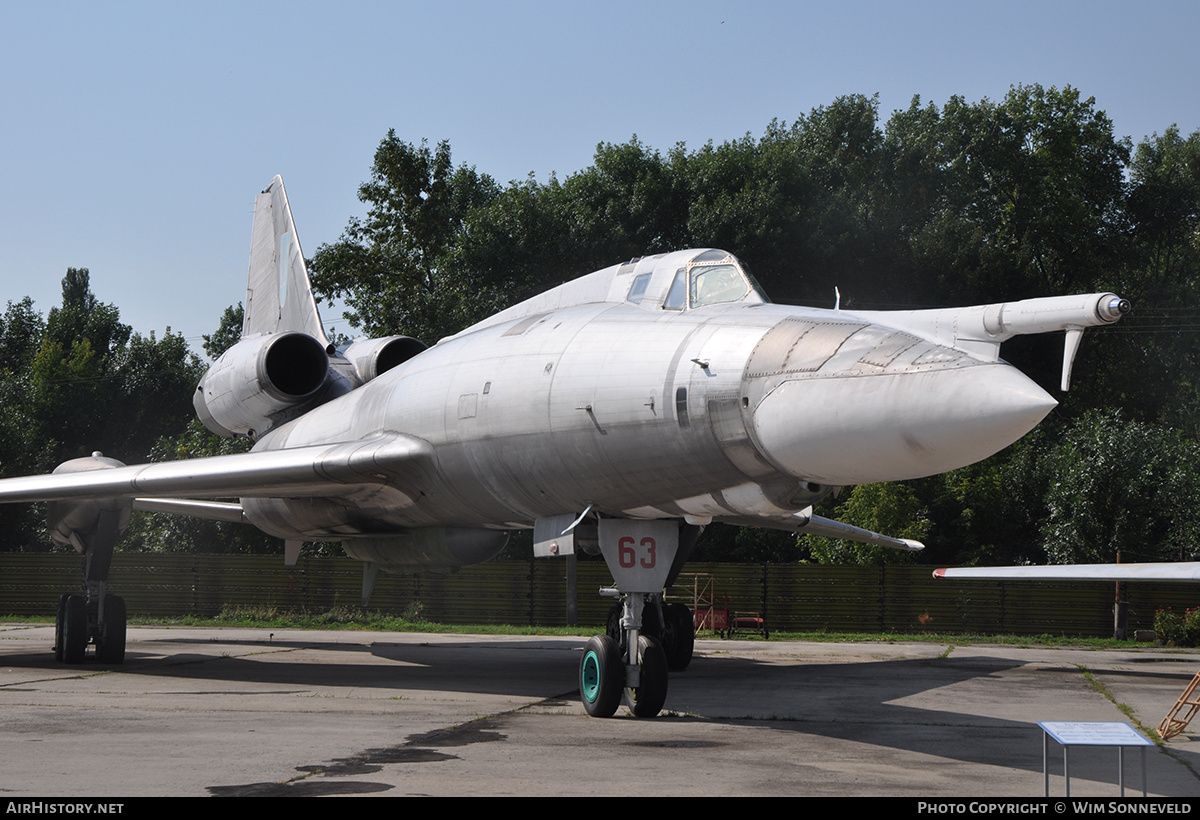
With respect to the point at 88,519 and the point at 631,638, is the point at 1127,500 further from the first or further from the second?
the point at 88,519

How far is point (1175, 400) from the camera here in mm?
40219

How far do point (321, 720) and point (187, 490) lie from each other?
4922 mm

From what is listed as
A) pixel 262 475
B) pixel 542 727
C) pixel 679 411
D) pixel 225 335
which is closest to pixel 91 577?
pixel 262 475

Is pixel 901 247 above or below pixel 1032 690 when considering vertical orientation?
above

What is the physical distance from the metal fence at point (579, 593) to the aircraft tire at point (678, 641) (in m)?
10.2

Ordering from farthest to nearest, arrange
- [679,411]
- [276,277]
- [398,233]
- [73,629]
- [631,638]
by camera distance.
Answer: [398,233] < [276,277] < [73,629] < [631,638] < [679,411]

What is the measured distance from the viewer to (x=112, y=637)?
47.5 feet

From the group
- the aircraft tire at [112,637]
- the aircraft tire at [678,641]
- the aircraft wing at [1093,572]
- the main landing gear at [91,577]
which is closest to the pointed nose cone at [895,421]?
the aircraft wing at [1093,572]

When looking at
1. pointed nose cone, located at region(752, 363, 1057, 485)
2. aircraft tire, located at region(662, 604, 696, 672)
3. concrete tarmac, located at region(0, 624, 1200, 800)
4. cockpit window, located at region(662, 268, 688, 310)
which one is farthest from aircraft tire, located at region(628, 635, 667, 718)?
aircraft tire, located at region(662, 604, 696, 672)

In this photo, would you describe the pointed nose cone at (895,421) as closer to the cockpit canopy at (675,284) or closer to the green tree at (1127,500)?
the cockpit canopy at (675,284)

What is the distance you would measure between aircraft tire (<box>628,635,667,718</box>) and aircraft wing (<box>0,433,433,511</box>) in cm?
314

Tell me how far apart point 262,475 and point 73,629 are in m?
4.38
